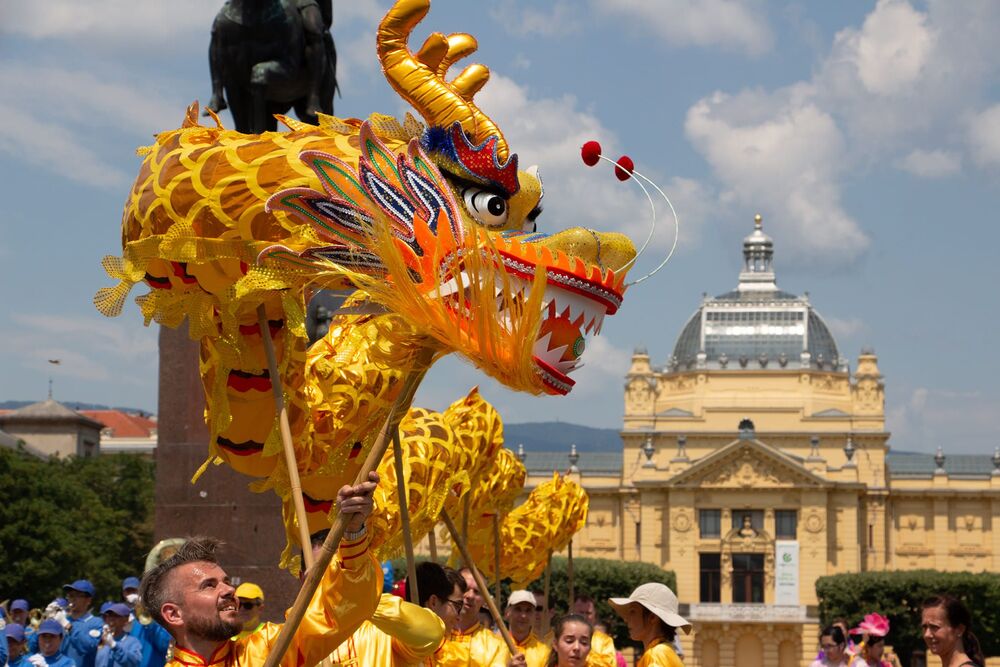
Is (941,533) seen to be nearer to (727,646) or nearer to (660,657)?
(727,646)

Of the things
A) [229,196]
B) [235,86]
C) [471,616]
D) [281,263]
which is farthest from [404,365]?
[235,86]

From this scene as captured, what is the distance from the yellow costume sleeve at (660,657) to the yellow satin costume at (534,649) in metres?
2.74

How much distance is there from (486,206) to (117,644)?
7343 millimetres

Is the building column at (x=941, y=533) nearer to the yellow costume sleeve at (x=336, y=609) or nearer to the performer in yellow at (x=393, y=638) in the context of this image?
the performer in yellow at (x=393, y=638)

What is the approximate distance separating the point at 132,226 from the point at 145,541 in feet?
165

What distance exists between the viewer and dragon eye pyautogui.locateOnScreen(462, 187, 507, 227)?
6219mm

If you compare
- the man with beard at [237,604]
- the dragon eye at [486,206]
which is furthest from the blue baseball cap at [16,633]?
the man with beard at [237,604]

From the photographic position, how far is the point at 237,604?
5.02 metres

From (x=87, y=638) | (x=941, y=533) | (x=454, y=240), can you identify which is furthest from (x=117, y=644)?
(x=941, y=533)

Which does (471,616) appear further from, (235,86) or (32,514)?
(32,514)

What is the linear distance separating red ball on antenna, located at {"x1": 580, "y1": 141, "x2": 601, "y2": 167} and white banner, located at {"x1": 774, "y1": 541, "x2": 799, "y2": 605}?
68.4 meters

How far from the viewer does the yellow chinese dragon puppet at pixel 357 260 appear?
5566mm

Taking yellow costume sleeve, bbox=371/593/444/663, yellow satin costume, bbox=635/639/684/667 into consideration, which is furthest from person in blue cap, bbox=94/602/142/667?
yellow costume sleeve, bbox=371/593/444/663

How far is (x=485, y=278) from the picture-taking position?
5492 millimetres
